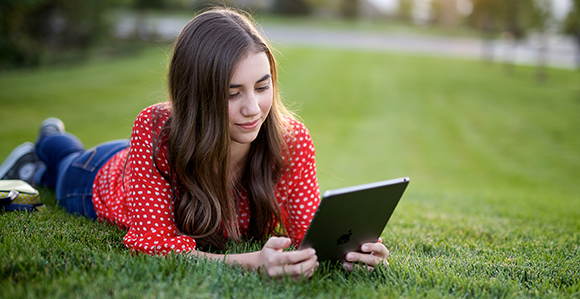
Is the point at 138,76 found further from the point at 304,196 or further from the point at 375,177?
the point at 304,196

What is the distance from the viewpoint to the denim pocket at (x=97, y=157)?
3174mm

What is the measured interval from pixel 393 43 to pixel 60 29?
1907 centimetres

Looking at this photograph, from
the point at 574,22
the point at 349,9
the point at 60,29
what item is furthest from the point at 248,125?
the point at 349,9

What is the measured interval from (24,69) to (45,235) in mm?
14701

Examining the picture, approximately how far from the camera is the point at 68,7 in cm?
1748

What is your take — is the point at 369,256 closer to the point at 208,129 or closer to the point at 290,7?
the point at 208,129

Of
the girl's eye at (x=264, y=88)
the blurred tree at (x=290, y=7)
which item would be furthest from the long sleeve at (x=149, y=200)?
the blurred tree at (x=290, y=7)

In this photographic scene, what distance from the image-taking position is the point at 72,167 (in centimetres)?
331

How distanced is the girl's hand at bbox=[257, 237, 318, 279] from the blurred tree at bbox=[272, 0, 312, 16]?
43.2 metres

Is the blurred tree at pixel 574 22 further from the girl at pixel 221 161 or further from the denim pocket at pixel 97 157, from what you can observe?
the denim pocket at pixel 97 157

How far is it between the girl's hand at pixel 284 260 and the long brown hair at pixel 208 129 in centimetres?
47

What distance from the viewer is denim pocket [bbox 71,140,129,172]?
3174mm

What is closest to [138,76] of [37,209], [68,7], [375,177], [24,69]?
[24,69]

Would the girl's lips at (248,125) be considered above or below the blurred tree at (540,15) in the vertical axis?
below
